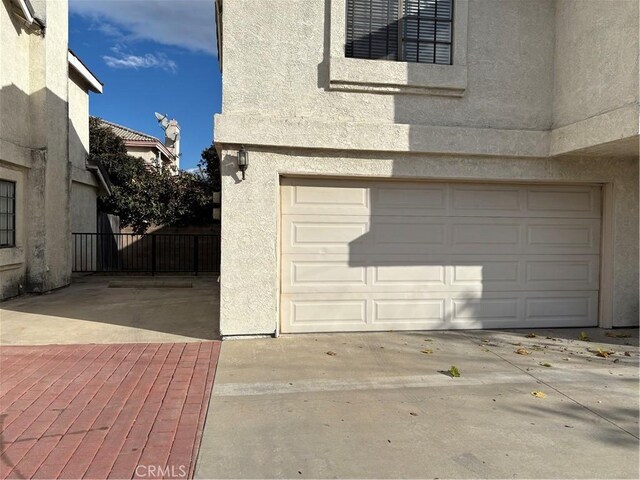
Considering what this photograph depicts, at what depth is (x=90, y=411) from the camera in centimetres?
370

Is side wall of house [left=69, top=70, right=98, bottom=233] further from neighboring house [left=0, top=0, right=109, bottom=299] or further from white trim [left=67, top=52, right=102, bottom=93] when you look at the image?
neighboring house [left=0, top=0, right=109, bottom=299]

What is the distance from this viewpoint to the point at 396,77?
5840 millimetres

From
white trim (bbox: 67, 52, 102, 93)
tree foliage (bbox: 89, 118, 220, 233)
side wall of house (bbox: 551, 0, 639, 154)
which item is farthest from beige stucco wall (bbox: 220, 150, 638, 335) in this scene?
tree foliage (bbox: 89, 118, 220, 233)

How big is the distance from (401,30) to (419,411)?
202 inches

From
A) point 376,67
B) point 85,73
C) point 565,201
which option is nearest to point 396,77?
point 376,67

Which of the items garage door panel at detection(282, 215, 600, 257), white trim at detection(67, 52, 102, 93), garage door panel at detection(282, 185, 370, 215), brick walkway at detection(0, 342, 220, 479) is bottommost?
brick walkway at detection(0, 342, 220, 479)

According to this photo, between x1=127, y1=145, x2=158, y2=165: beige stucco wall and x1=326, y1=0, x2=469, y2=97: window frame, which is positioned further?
x1=127, y1=145, x2=158, y2=165: beige stucco wall

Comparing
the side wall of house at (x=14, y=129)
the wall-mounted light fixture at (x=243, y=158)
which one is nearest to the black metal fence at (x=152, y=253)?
the side wall of house at (x=14, y=129)

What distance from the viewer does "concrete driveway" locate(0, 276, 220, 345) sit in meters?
6.01

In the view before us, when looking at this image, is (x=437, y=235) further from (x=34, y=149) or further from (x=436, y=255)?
(x=34, y=149)

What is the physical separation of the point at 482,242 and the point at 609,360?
220cm

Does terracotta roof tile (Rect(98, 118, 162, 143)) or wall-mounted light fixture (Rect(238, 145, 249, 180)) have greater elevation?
terracotta roof tile (Rect(98, 118, 162, 143))

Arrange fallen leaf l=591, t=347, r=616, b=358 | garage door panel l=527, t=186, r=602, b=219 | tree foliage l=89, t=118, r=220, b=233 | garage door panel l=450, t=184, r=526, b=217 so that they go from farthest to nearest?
tree foliage l=89, t=118, r=220, b=233, garage door panel l=527, t=186, r=602, b=219, garage door panel l=450, t=184, r=526, b=217, fallen leaf l=591, t=347, r=616, b=358

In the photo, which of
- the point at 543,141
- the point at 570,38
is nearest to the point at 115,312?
the point at 543,141
